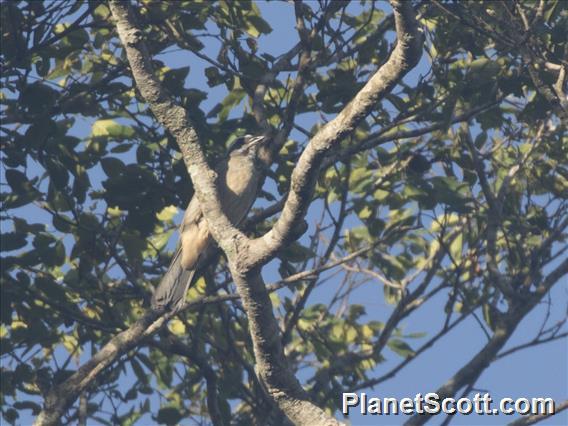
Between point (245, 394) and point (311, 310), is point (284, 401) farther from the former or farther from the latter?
point (311, 310)

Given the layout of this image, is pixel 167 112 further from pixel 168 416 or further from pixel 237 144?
pixel 168 416

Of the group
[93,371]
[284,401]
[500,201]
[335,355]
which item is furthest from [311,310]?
[284,401]

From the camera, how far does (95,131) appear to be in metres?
7.45

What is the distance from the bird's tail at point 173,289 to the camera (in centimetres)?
666

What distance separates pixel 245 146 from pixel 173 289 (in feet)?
3.89

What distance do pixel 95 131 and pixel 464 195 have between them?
243 centimetres

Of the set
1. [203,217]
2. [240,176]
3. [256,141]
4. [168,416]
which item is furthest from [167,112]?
[168,416]

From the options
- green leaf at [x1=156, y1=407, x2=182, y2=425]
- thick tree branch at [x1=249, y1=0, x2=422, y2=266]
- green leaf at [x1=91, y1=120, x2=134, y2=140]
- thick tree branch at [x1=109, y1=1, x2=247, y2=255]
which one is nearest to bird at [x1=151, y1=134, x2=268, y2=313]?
green leaf at [x1=91, y1=120, x2=134, y2=140]

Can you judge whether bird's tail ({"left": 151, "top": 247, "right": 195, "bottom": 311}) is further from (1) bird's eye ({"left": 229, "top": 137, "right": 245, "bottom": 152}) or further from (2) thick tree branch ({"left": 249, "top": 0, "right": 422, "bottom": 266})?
(2) thick tree branch ({"left": 249, "top": 0, "right": 422, "bottom": 266})

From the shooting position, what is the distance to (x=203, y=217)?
7.24 m

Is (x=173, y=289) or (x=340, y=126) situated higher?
(x=173, y=289)

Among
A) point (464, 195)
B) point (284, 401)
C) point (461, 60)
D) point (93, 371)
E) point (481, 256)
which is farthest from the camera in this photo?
point (481, 256)

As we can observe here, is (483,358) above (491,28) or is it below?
below

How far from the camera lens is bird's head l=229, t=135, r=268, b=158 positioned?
7.44m
